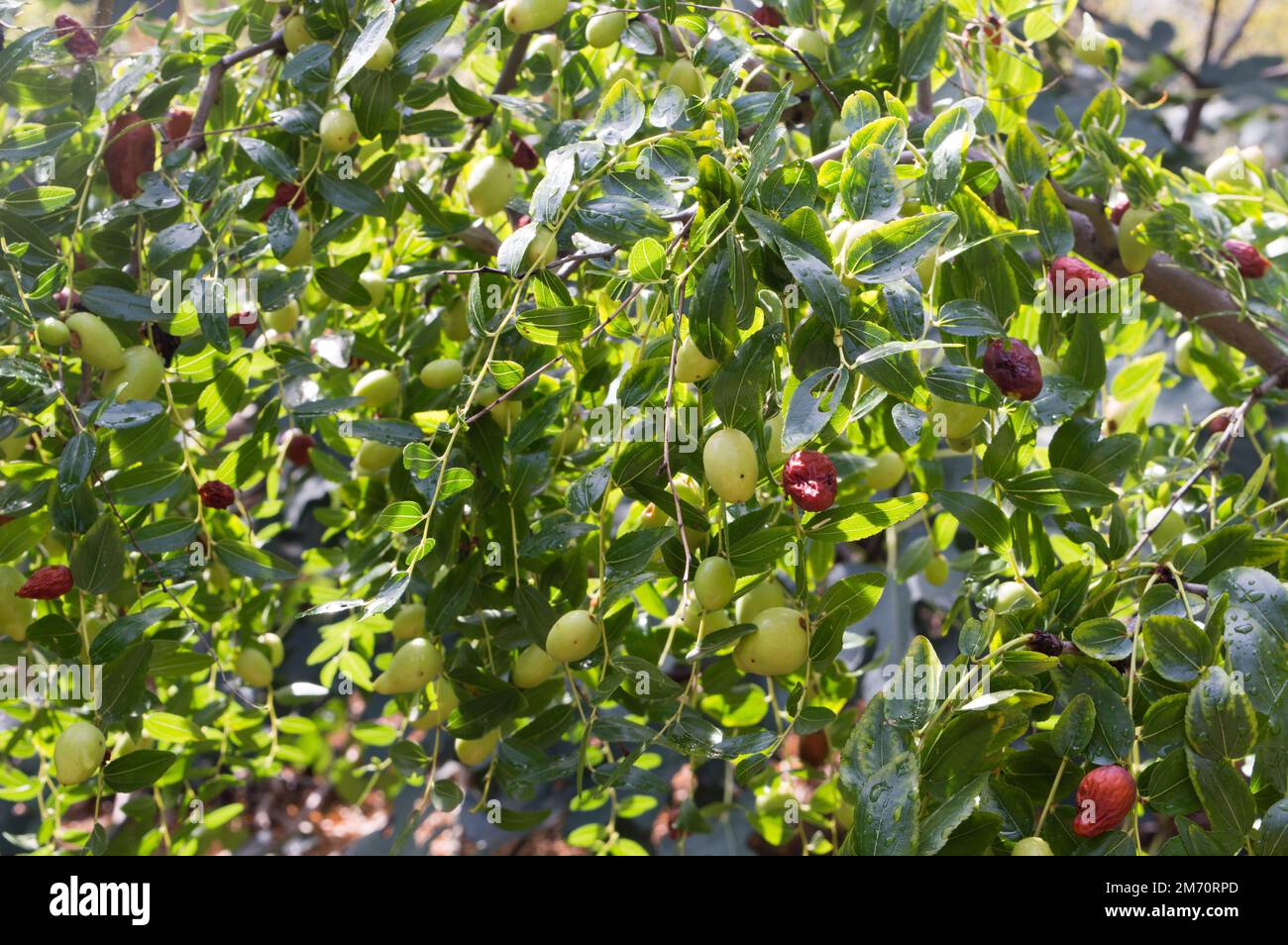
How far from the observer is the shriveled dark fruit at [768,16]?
937mm

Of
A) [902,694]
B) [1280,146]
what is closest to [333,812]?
[902,694]

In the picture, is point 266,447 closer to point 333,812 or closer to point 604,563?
point 604,563

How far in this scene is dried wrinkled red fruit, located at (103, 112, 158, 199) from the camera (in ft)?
3.01

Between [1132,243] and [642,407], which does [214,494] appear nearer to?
[642,407]

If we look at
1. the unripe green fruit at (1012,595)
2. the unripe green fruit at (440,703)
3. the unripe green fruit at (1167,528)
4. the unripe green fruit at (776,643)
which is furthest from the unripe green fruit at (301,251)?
the unripe green fruit at (1167,528)

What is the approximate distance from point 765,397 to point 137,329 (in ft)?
1.59

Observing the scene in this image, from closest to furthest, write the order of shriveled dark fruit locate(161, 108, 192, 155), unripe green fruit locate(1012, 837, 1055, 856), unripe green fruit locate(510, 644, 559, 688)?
unripe green fruit locate(1012, 837, 1055, 856)
unripe green fruit locate(510, 644, 559, 688)
shriveled dark fruit locate(161, 108, 192, 155)

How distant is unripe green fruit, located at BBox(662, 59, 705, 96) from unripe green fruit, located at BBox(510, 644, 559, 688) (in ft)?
1.36

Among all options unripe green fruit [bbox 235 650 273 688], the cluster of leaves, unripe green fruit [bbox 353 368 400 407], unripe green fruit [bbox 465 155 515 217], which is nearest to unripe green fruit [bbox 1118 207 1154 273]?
the cluster of leaves

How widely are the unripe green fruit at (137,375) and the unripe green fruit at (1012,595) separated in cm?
58

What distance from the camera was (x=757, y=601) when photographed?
738 millimetres

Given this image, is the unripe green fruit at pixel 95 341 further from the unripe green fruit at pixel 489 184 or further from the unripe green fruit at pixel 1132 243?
the unripe green fruit at pixel 1132 243

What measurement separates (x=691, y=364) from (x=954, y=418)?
0.17 m

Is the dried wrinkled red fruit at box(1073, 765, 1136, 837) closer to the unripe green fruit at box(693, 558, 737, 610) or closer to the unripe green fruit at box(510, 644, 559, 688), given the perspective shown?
the unripe green fruit at box(693, 558, 737, 610)
